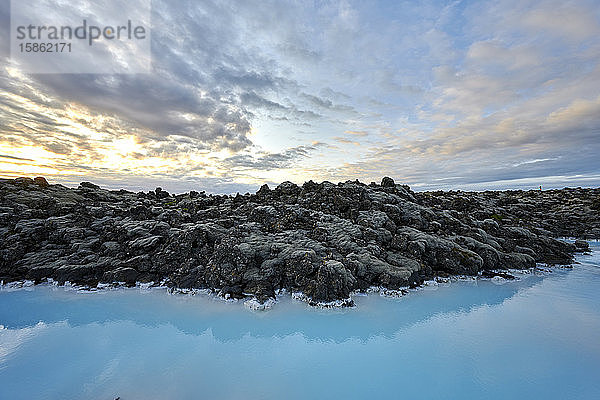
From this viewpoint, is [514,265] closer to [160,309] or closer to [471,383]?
[471,383]

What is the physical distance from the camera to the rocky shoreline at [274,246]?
27.8 meters

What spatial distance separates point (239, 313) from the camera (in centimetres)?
2297

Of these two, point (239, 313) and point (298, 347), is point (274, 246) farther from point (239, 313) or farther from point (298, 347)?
point (298, 347)

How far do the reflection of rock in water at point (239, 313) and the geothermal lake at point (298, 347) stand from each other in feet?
0.37

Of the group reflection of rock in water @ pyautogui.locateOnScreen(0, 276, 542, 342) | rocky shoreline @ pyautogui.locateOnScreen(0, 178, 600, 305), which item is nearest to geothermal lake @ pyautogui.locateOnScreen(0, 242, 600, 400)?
reflection of rock in water @ pyautogui.locateOnScreen(0, 276, 542, 342)

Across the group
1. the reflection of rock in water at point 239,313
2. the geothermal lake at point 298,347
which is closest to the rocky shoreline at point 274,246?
the reflection of rock in water at point 239,313

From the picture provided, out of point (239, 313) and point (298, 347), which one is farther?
point (239, 313)

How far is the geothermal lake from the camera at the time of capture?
14516mm

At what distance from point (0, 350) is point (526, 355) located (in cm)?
3535

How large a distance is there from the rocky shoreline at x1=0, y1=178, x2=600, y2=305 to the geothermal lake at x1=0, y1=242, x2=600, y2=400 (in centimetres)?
257

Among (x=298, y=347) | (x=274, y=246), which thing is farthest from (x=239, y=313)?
(x=274, y=246)

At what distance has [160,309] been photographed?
23.9 meters

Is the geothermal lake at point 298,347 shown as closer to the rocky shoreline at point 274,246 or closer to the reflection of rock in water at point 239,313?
the reflection of rock in water at point 239,313

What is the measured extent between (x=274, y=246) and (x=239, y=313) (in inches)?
379
